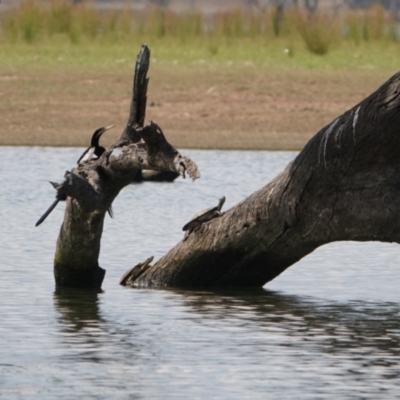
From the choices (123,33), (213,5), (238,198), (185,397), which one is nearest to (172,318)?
(185,397)

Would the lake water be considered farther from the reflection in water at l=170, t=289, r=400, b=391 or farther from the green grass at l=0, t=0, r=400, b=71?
the green grass at l=0, t=0, r=400, b=71

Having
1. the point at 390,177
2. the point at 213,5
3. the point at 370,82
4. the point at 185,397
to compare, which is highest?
the point at 213,5

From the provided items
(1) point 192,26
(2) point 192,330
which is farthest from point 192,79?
Result: (2) point 192,330

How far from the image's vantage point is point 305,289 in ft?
35.1

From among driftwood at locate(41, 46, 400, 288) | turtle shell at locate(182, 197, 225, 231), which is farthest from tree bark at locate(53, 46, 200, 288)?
turtle shell at locate(182, 197, 225, 231)

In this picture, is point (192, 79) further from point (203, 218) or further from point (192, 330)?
point (192, 330)

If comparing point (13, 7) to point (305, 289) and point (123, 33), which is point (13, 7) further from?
point (305, 289)

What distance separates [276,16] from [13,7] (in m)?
4.58

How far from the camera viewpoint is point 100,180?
9.78m

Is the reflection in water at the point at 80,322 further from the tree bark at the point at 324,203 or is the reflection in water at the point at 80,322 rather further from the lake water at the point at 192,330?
the tree bark at the point at 324,203

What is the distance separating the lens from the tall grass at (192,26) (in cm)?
2592

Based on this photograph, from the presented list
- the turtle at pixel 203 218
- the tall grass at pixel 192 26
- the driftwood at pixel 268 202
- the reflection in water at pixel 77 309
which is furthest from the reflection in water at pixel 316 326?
the tall grass at pixel 192 26

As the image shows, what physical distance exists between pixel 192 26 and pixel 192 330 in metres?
18.1

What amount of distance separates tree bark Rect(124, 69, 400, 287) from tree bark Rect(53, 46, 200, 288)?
1.97 feet
